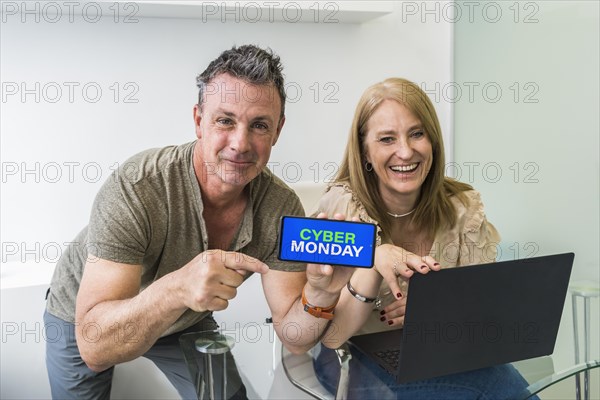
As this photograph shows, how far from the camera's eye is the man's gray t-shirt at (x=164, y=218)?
129 cm

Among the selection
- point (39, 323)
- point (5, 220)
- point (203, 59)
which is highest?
point (203, 59)

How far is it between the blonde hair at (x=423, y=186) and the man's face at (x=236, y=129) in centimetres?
31

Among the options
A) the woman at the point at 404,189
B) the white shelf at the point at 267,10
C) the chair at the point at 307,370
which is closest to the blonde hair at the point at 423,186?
the woman at the point at 404,189

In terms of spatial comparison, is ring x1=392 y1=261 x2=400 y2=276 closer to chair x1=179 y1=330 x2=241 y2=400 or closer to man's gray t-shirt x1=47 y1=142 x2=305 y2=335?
man's gray t-shirt x1=47 y1=142 x2=305 y2=335

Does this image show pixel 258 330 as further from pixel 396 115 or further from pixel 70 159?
pixel 70 159

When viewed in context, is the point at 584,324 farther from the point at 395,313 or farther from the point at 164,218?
the point at 164,218

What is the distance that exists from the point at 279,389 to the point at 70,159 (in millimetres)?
1608

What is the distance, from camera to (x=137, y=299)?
1.22 metres

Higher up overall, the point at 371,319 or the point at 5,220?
the point at 5,220

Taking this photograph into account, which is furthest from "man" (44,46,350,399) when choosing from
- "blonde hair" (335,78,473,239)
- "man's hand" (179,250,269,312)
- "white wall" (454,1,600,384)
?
"white wall" (454,1,600,384)

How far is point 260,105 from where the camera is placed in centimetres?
136

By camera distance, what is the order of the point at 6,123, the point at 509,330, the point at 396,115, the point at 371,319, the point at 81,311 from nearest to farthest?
the point at 509,330 < the point at 81,311 < the point at 371,319 < the point at 396,115 < the point at 6,123

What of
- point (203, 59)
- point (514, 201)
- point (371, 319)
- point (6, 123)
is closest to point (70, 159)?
point (6, 123)

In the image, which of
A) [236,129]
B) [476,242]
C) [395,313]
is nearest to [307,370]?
[395,313]
